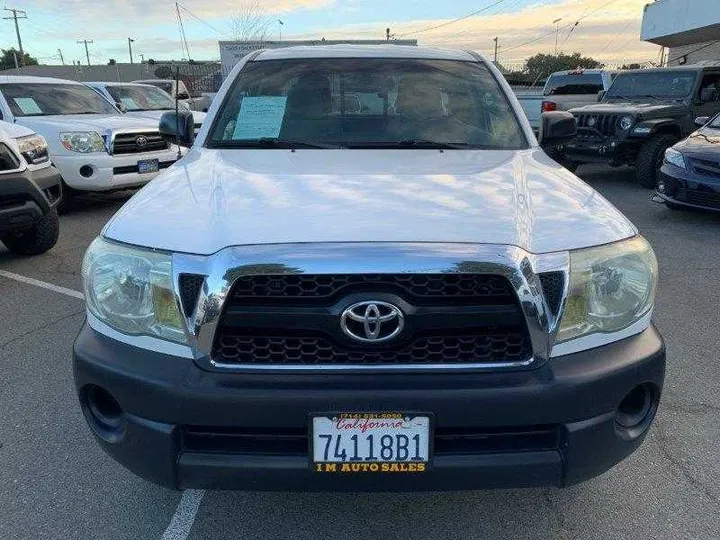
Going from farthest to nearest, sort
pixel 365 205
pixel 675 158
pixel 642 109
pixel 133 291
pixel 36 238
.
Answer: pixel 642 109 → pixel 675 158 → pixel 36 238 → pixel 365 205 → pixel 133 291

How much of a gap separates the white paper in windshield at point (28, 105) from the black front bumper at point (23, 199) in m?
3.19

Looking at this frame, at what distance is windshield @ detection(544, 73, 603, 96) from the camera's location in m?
14.4

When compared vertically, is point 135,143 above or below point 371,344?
below

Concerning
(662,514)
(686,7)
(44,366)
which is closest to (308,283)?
(662,514)

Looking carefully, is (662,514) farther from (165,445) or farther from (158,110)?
(158,110)

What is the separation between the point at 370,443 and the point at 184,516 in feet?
3.16

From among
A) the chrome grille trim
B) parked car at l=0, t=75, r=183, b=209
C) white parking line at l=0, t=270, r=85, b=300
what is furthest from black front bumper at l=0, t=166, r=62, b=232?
the chrome grille trim

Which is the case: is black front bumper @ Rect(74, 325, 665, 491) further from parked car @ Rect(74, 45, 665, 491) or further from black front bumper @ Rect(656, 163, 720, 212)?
black front bumper @ Rect(656, 163, 720, 212)

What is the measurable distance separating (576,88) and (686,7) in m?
11.9

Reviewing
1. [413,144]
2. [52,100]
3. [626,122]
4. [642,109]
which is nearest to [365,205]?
[413,144]

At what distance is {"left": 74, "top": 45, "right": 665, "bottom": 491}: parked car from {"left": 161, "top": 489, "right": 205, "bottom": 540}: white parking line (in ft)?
1.57

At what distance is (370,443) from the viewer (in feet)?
5.95

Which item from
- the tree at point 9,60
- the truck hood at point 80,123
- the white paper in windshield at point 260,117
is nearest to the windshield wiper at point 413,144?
the white paper in windshield at point 260,117

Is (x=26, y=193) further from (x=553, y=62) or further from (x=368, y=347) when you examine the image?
(x=553, y=62)
